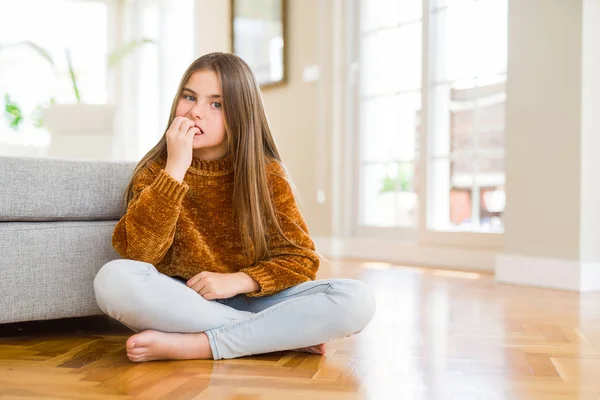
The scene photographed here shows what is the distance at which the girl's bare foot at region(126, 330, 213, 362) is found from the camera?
1344 mm

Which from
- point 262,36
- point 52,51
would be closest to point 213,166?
point 262,36

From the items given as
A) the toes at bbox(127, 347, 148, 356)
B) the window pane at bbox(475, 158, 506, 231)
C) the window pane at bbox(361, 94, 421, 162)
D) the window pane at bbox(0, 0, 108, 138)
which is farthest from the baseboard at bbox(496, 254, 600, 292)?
the window pane at bbox(0, 0, 108, 138)

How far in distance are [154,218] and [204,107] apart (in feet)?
0.86

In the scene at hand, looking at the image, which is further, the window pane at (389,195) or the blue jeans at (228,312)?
the window pane at (389,195)

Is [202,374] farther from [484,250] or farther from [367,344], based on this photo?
[484,250]

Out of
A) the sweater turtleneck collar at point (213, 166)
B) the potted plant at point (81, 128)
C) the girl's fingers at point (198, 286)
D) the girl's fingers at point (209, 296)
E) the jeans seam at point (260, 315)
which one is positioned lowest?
the jeans seam at point (260, 315)

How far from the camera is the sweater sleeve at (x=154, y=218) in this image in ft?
4.49

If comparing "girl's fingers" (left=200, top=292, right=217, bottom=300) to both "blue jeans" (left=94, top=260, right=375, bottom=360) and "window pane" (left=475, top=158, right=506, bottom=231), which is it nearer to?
"blue jeans" (left=94, top=260, right=375, bottom=360)

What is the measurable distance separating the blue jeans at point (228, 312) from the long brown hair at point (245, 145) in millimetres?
130

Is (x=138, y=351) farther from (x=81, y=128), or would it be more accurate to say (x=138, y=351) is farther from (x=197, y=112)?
(x=81, y=128)

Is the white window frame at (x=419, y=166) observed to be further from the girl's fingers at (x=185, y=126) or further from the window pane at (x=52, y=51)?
the window pane at (x=52, y=51)

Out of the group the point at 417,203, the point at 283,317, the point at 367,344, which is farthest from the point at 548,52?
the point at 283,317

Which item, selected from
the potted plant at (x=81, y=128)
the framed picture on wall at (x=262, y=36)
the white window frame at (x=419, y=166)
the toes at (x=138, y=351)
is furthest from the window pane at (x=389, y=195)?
the toes at (x=138, y=351)

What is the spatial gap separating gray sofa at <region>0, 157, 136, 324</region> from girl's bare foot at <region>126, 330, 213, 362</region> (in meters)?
0.35
